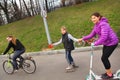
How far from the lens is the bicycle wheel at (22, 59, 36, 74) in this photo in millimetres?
10242

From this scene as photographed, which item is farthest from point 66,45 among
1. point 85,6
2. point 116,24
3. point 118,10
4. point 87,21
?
point 85,6

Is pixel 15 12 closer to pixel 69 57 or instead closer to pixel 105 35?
pixel 69 57

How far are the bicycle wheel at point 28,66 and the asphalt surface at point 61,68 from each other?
0.15m

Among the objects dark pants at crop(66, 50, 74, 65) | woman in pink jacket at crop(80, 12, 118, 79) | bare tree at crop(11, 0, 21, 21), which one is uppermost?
woman in pink jacket at crop(80, 12, 118, 79)

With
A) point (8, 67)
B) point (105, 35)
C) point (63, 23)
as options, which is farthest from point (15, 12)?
point (105, 35)

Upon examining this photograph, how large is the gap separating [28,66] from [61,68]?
1178 mm

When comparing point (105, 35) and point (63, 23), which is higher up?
point (105, 35)

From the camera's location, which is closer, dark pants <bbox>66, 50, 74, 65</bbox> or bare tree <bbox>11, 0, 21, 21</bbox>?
dark pants <bbox>66, 50, 74, 65</bbox>

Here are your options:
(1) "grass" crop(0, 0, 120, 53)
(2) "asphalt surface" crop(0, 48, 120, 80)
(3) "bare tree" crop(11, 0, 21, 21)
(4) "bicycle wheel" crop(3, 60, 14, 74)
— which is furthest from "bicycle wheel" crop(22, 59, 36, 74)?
(3) "bare tree" crop(11, 0, 21, 21)

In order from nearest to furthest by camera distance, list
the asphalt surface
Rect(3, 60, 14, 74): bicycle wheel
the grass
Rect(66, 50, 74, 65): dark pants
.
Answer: the asphalt surface
Rect(66, 50, 74, 65): dark pants
Rect(3, 60, 14, 74): bicycle wheel
the grass

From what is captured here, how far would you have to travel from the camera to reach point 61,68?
34.6ft

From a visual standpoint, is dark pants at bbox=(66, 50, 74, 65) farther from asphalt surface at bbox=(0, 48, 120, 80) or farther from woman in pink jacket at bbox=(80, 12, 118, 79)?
woman in pink jacket at bbox=(80, 12, 118, 79)

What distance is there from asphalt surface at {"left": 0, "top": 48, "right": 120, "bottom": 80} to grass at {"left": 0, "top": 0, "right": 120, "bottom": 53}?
110 inches

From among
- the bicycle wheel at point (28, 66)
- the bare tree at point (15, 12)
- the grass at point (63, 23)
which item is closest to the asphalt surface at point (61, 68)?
the bicycle wheel at point (28, 66)
